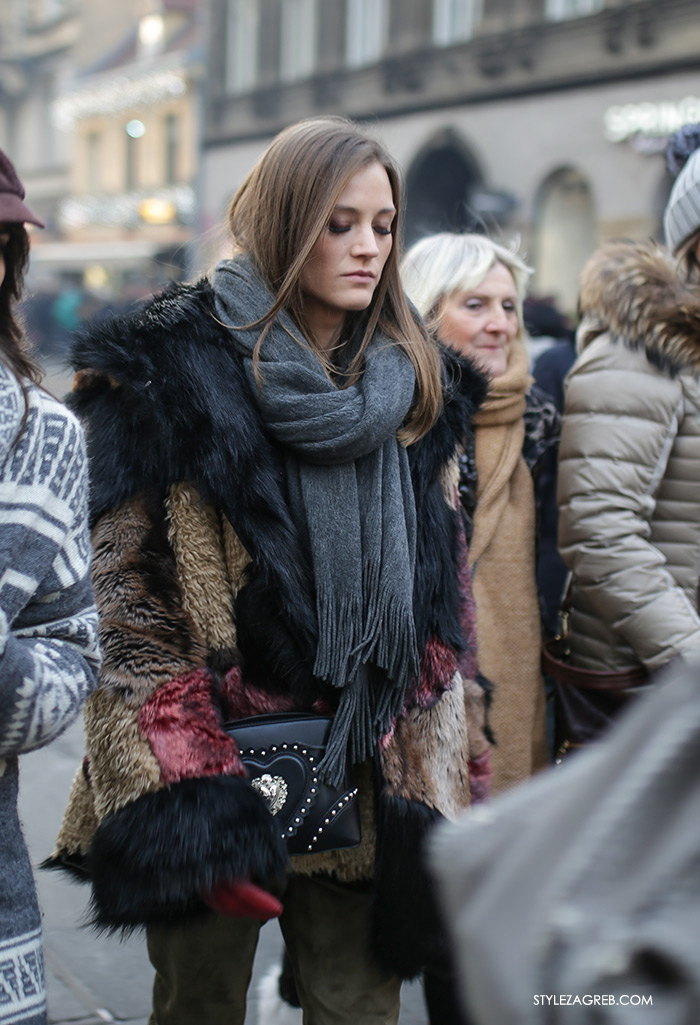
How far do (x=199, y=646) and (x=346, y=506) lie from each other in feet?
1.21

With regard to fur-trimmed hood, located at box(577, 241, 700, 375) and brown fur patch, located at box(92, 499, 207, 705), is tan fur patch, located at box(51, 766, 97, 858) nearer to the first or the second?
brown fur patch, located at box(92, 499, 207, 705)

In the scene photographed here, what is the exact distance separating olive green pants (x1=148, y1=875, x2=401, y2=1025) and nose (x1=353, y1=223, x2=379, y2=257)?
1.22m

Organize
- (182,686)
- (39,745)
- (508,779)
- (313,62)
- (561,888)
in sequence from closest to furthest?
(561,888) < (39,745) < (182,686) < (508,779) < (313,62)

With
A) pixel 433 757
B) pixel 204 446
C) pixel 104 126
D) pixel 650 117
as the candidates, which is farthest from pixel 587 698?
pixel 104 126

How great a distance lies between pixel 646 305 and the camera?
3039mm

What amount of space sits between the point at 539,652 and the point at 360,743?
4.00 feet

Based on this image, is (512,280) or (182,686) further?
(512,280)

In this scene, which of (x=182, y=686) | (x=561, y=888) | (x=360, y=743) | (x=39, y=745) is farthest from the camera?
(x=360, y=743)

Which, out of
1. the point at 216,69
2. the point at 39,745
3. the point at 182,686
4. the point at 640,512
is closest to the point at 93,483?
the point at 182,686

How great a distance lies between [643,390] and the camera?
2.96 meters

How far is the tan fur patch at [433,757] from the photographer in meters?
2.29

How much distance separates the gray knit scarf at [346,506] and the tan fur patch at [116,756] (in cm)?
34

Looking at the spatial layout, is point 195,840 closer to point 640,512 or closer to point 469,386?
point 469,386

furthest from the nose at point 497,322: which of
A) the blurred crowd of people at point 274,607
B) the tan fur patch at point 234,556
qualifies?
the tan fur patch at point 234,556
